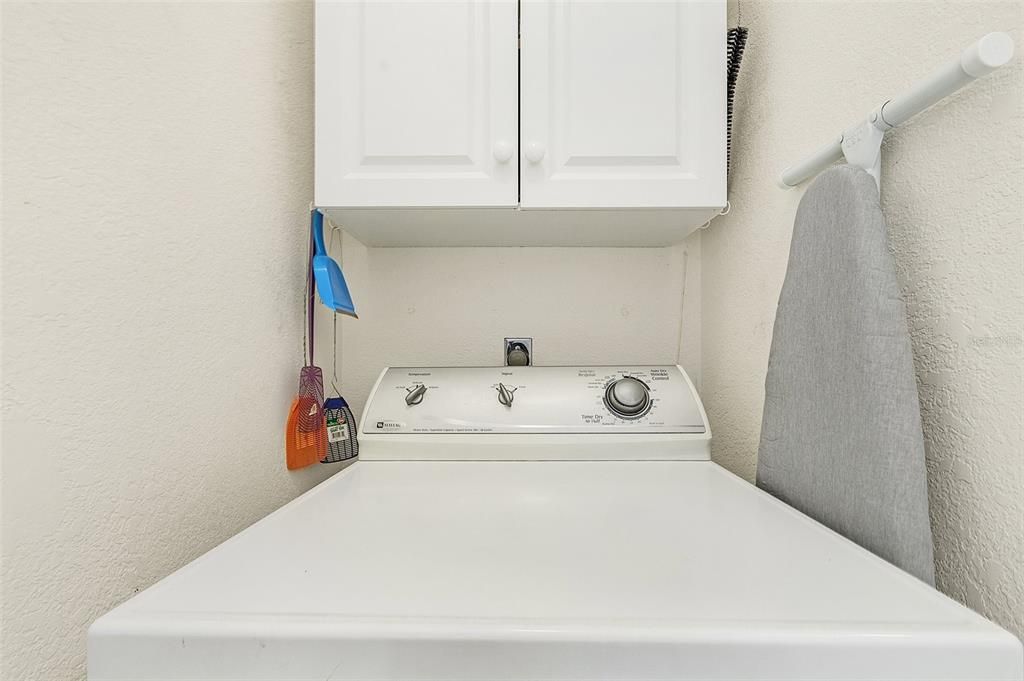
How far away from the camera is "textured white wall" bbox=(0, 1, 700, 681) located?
19.0 inches

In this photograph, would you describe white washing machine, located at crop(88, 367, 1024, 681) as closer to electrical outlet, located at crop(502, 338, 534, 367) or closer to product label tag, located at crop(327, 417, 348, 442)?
product label tag, located at crop(327, 417, 348, 442)

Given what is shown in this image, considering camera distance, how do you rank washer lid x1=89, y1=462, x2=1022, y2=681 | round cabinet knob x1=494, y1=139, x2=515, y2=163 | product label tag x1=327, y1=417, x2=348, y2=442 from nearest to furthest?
1. washer lid x1=89, y1=462, x2=1022, y2=681
2. round cabinet knob x1=494, y1=139, x2=515, y2=163
3. product label tag x1=327, y1=417, x2=348, y2=442

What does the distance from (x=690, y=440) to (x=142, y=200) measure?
90 cm

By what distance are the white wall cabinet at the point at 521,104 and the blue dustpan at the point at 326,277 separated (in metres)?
0.10

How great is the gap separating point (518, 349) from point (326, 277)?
0.47m

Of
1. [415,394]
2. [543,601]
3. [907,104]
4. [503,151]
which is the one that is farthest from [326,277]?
[907,104]

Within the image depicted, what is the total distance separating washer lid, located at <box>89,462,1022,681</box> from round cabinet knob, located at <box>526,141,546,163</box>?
63cm

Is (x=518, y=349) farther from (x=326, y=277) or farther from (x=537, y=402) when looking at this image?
(x=326, y=277)

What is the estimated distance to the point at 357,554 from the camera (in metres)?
0.52

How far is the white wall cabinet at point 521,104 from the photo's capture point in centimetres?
95

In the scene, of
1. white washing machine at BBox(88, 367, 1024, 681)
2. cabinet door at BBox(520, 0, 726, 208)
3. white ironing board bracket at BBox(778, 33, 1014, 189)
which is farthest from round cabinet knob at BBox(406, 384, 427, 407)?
white ironing board bracket at BBox(778, 33, 1014, 189)

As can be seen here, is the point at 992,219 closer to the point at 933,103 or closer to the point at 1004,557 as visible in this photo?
the point at 933,103

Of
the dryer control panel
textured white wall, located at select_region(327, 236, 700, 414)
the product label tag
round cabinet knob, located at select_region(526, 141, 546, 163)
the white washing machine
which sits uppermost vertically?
round cabinet knob, located at select_region(526, 141, 546, 163)

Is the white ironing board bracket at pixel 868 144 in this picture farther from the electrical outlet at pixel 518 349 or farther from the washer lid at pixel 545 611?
the electrical outlet at pixel 518 349
